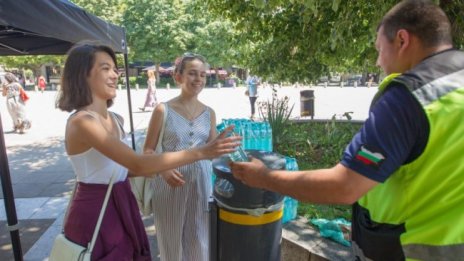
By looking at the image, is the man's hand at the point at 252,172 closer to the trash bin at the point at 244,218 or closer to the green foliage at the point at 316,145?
the trash bin at the point at 244,218

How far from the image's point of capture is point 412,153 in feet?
4.10

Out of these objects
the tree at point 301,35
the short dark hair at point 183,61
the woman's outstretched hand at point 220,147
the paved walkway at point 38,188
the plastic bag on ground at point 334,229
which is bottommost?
the paved walkway at point 38,188

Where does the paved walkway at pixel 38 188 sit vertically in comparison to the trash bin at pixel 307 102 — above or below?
below

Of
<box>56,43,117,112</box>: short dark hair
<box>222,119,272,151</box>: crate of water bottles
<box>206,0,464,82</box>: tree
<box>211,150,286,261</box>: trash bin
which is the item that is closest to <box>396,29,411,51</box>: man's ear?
<box>211,150,286,261</box>: trash bin

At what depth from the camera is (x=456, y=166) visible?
1.23 meters

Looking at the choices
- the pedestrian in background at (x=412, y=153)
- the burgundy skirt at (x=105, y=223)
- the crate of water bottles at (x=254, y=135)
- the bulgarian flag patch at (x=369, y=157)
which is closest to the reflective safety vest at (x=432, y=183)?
the pedestrian in background at (x=412, y=153)

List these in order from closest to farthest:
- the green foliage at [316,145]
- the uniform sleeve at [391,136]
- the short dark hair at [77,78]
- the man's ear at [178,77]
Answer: the uniform sleeve at [391,136] < the short dark hair at [77,78] < the man's ear at [178,77] < the green foliage at [316,145]

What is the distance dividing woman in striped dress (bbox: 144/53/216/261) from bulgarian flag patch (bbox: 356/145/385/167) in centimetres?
157

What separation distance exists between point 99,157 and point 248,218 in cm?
88

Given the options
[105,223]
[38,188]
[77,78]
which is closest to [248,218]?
[105,223]

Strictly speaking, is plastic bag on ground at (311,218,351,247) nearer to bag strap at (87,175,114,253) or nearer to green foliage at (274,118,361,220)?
bag strap at (87,175,114,253)

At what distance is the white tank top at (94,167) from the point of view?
188 centimetres

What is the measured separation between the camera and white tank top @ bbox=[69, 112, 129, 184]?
6.15 feet

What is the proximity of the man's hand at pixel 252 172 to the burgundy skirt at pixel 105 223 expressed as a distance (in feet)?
2.13
